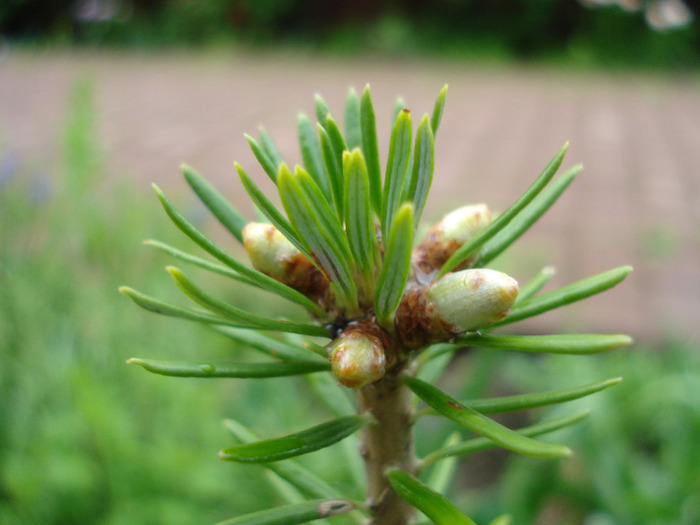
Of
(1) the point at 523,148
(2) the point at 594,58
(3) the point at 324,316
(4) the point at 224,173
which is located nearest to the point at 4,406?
(3) the point at 324,316

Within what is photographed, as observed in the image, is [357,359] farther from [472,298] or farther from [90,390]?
[90,390]

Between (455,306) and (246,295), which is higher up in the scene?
(455,306)

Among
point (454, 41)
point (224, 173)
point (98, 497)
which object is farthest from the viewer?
point (454, 41)

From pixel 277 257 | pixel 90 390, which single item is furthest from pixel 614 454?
pixel 277 257

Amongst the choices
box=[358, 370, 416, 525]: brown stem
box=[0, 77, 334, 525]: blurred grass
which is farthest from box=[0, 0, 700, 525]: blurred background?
box=[358, 370, 416, 525]: brown stem

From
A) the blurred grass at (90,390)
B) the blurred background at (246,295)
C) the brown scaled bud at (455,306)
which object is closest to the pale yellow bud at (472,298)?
the brown scaled bud at (455,306)

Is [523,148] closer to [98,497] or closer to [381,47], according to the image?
[98,497]
